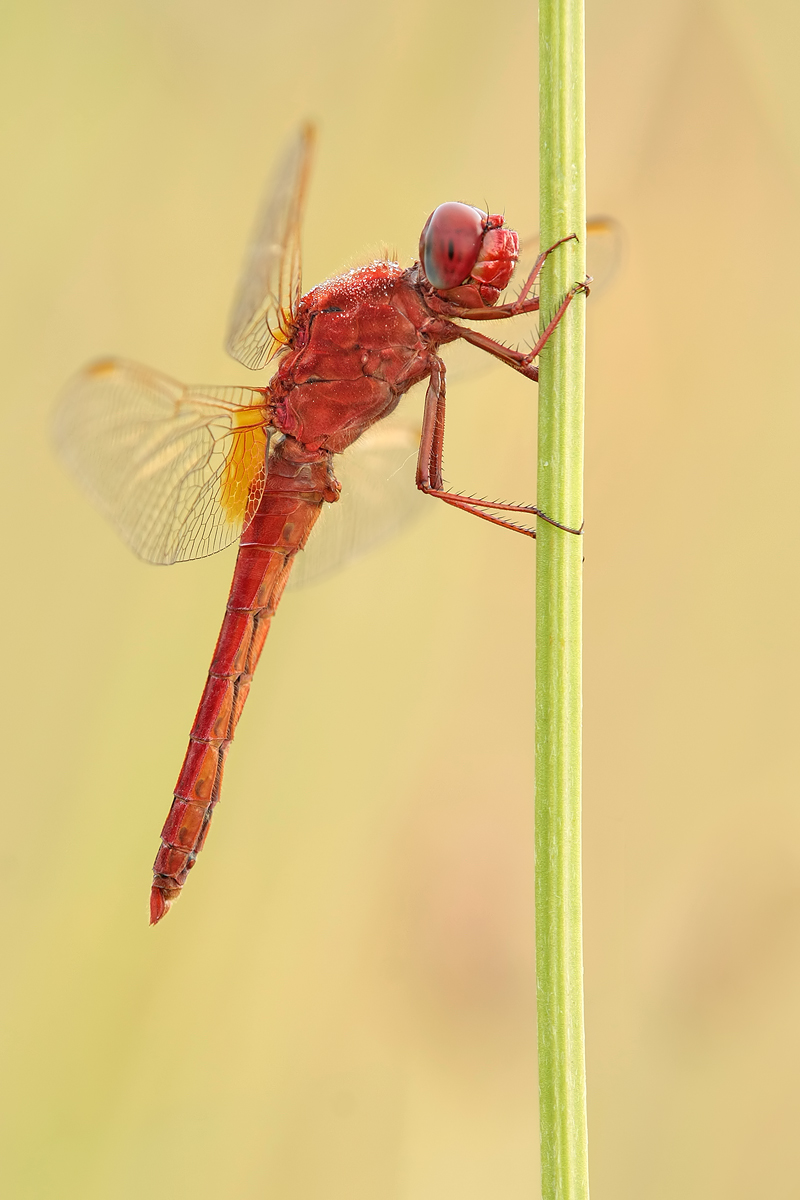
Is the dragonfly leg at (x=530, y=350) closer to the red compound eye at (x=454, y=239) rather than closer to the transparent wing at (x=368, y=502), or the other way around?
the red compound eye at (x=454, y=239)

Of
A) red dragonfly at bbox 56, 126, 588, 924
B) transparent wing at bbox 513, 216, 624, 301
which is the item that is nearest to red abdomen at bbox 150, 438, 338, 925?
red dragonfly at bbox 56, 126, 588, 924

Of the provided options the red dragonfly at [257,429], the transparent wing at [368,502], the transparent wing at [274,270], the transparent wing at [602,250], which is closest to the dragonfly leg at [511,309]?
the red dragonfly at [257,429]

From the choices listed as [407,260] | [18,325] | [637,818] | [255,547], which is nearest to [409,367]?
[407,260]

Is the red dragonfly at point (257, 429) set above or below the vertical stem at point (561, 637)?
above

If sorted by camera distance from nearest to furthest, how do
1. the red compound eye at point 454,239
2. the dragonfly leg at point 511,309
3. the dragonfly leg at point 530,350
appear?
the dragonfly leg at point 530,350 → the dragonfly leg at point 511,309 → the red compound eye at point 454,239

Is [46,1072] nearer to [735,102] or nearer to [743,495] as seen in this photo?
[743,495]

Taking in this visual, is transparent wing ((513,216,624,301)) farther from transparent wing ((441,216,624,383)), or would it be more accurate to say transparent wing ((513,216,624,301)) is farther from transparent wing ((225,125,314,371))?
transparent wing ((225,125,314,371))

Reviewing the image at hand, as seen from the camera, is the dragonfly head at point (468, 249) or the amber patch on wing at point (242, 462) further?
the amber patch on wing at point (242, 462)
